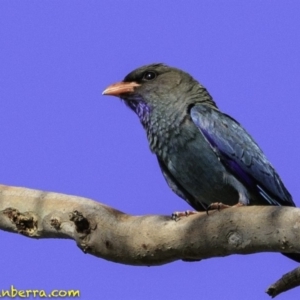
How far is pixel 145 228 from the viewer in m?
5.61

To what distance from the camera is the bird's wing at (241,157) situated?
6945 millimetres

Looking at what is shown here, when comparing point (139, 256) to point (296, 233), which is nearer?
point (296, 233)

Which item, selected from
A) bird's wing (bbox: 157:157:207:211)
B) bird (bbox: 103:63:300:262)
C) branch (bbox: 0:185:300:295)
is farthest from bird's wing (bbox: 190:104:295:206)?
branch (bbox: 0:185:300:295)

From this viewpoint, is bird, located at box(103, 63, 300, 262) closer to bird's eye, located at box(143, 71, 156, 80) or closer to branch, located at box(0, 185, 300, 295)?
bird's eye, located at box(143, 71, 156, 80)

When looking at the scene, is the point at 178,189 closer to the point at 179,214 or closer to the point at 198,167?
the point at 198,167

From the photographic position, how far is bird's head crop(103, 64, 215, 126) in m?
7.52

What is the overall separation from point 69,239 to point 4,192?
73cm

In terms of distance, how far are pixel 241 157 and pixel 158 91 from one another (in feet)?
3.99

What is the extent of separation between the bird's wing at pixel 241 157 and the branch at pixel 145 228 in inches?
57.1

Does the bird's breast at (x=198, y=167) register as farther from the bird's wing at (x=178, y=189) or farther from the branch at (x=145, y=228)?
the branch at (x=145, y=228)

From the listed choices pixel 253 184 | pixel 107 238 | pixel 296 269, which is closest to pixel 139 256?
pixel 107 238

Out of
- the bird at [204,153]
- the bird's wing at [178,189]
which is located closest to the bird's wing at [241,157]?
the bird at [204,153]

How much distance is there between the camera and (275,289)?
17.3 ft

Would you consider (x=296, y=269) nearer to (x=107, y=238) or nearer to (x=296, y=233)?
(x=296, y=233)
